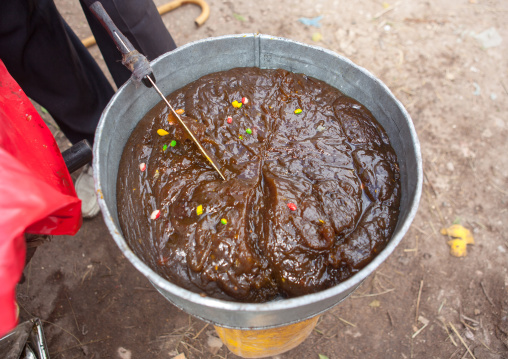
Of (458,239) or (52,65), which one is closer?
(52,65)

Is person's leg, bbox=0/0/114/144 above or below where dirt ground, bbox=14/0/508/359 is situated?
above

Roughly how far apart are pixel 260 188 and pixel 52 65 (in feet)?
7.19

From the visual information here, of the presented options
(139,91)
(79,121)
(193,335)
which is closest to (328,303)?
(139,91)

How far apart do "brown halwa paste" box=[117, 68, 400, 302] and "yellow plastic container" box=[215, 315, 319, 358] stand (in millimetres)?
566

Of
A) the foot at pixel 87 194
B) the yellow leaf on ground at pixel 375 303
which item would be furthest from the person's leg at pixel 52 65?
A: the yellow leaf on ground at pixel 375 303

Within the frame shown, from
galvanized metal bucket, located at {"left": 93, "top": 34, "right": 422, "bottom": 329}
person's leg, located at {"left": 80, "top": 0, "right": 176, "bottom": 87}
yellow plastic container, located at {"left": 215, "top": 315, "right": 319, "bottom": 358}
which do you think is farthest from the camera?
person's leg, located at {"left": 80, "top": 0, "right": 176, "bottom": 87}

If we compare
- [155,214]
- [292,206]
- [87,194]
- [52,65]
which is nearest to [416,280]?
[292,206]

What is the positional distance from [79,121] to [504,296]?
4.27 meters

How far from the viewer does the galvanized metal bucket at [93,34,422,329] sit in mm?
1473

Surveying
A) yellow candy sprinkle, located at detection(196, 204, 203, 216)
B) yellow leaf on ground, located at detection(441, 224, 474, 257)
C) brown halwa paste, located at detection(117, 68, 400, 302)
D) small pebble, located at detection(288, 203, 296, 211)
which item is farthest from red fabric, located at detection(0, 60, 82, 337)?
yellow leaf on ground, located at detection(441, 224, 474, 257)

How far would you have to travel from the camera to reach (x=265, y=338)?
228cm

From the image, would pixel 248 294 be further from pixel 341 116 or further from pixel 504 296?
pixel 504 296

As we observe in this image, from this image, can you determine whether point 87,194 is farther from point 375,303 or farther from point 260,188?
point 375,303

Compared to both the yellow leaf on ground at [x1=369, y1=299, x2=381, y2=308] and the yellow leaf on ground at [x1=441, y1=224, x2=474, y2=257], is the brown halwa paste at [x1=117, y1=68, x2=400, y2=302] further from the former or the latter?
the yellow leaf on ground at [x1=441, y1=224, x2=474, y2=257]
